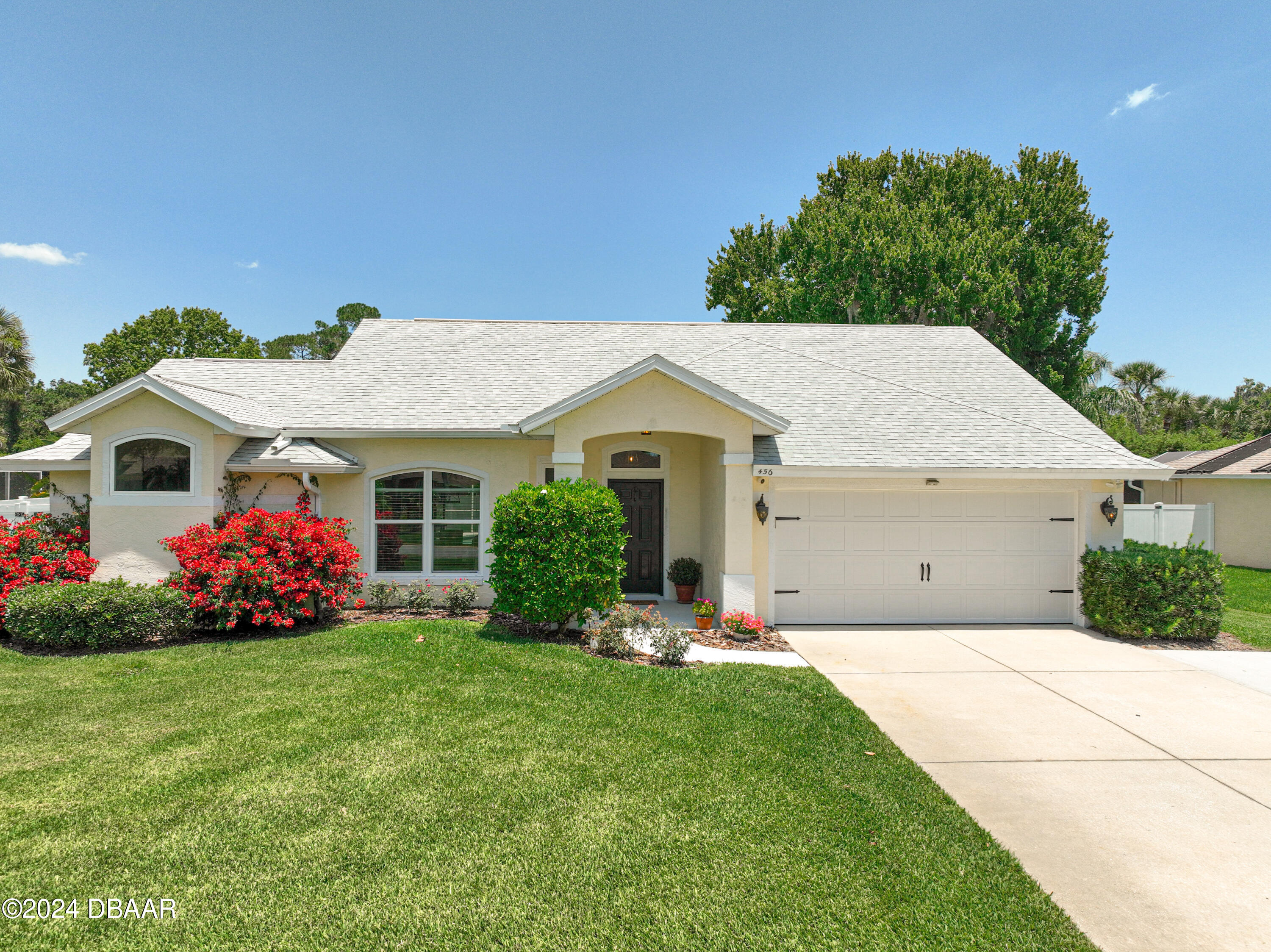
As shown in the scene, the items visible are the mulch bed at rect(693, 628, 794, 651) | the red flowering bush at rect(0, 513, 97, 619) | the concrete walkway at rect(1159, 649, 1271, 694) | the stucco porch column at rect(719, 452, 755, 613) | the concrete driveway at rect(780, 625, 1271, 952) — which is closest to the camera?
the concrete driveway at rect(780, 625, 1271, 952)

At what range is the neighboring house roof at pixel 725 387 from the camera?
10477mm

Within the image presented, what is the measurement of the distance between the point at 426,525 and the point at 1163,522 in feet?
44.9

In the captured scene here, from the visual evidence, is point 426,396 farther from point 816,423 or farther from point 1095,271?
point 1095,271

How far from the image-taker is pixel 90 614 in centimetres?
808

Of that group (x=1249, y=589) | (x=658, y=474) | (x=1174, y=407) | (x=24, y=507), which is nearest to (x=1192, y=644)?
(x=1249, y=589)

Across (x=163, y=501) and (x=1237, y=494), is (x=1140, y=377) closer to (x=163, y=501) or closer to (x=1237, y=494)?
(x=1237, y=494)

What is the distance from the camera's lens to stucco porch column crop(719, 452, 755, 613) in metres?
9.93

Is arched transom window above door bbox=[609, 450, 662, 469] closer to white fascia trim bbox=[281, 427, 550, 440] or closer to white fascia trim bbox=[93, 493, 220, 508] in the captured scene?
white fascia trim bbox=[281, 427, 550, 440]

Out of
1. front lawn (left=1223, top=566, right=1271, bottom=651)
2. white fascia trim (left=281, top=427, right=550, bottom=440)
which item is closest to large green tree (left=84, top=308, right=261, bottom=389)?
white fascia trim (left=281, top=427, right=550, bottom=440)

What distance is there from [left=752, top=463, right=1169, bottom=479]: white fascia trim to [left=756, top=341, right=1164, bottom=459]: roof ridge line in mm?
386

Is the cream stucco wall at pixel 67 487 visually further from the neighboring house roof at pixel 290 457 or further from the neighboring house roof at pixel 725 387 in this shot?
the neighboring house roof at pixel 290 457

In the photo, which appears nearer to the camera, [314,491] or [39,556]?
[39,556]

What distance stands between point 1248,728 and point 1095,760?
227 cm

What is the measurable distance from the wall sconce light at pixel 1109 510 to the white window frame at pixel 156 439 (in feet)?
49.1
